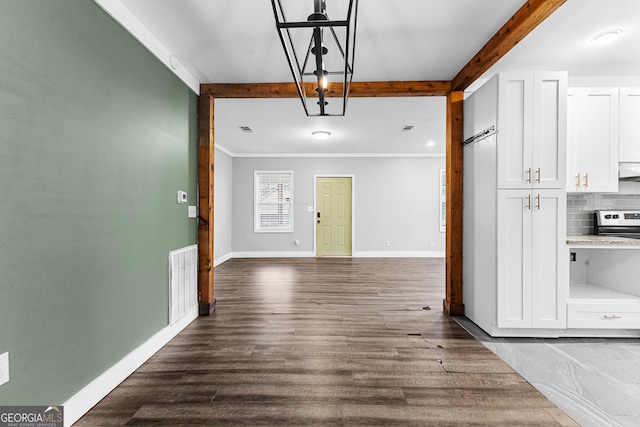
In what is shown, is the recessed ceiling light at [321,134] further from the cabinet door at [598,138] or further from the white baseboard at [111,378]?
the white baseboard at [111,378]

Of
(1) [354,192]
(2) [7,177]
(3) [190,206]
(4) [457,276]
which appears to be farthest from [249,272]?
(2) [7,177]

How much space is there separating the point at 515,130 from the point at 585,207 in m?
1.29

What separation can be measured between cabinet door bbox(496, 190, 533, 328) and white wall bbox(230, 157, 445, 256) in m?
4.56

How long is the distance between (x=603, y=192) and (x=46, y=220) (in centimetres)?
418

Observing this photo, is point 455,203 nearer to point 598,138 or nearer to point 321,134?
point 598,138

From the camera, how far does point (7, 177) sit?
1235 millimetres

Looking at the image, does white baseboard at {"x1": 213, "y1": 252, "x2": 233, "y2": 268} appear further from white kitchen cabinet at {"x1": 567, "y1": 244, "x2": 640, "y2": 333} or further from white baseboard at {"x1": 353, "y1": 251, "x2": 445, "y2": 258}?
white kitchen cabinet at {"x1": 567, "y1": 244, "x2": 640, "y2": 333}

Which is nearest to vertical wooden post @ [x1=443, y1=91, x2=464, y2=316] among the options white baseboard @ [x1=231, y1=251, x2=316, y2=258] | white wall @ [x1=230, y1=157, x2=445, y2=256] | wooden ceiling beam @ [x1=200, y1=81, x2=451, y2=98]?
wooden ceiling beam @ [x1=200, y1=81, x2=451, y2=98]

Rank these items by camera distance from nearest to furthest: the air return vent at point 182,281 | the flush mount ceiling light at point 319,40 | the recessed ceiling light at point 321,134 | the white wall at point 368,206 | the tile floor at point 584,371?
the flush mount ceiling light at point 319,40 → the tile floor at point 584,371 → the air return vent at point 182,281 → the recessed ceiling light at point 321,134 → the white wall at point 368,206

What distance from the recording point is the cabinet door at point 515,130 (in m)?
2.46

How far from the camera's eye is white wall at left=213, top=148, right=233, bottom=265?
235 inches

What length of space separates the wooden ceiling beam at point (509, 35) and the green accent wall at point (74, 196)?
2.73 m

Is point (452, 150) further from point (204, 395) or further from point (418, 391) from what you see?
point (204, 395)

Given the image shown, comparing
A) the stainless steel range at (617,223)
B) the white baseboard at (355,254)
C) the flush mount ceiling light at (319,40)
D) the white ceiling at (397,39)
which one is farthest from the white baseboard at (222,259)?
the stainless steel range at (617,223)
